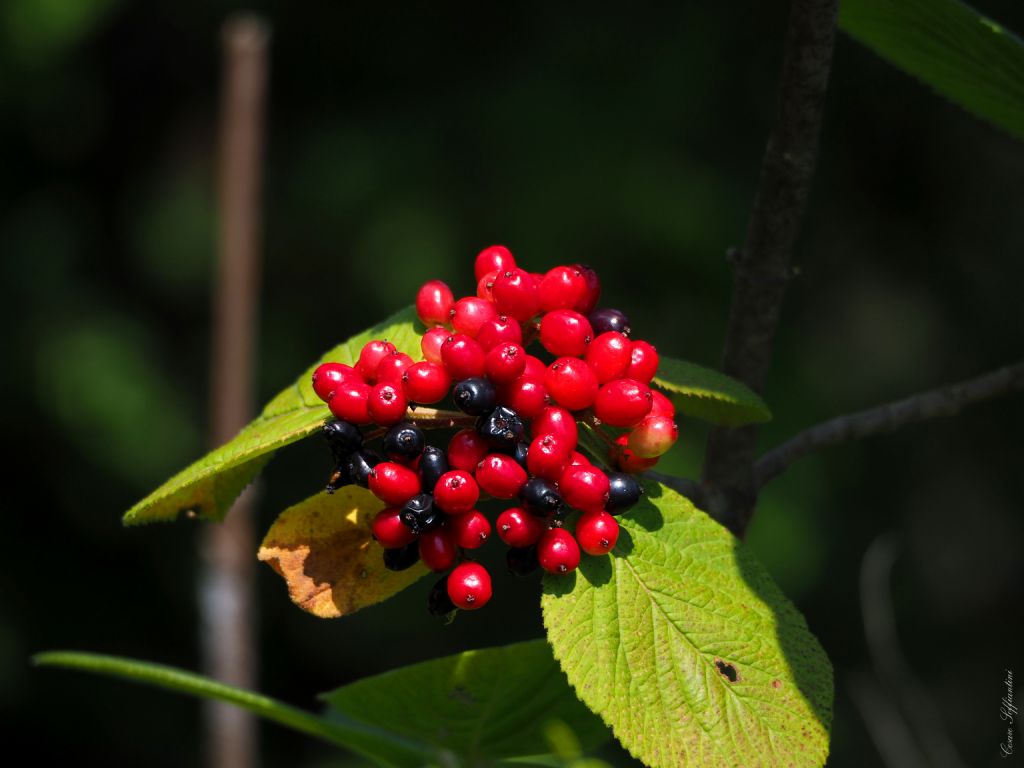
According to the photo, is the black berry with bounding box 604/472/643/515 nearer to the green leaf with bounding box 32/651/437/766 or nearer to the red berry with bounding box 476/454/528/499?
the red berry with bounding box 476/454/528/499

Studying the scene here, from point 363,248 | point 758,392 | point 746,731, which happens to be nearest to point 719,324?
point 363,248

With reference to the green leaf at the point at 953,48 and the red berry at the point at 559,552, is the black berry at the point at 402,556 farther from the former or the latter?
the green leaf at the point at 953,48

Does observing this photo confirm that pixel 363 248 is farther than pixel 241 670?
Yes

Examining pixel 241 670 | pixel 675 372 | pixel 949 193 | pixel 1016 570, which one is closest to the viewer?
pixel 675 372

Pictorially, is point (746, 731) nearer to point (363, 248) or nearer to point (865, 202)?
point (363, 248)

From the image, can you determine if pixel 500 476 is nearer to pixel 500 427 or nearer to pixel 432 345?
pixel 500 427

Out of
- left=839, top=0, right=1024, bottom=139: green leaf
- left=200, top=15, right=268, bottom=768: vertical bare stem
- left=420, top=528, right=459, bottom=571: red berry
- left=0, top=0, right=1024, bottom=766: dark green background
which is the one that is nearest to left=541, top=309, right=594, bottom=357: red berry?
left=420, top=528, right=459, bottom=571: red berry

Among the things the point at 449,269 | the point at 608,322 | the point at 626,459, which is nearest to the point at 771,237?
the point at 608,322

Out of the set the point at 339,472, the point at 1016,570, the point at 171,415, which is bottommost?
the point at 339,472
